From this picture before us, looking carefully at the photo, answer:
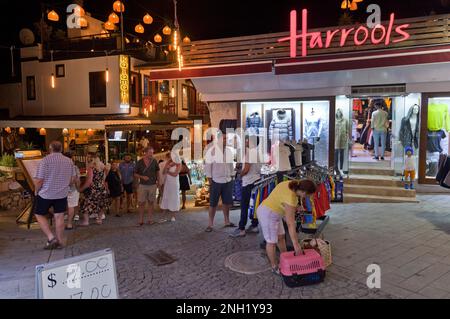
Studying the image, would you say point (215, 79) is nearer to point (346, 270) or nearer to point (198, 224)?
point (198, 224)

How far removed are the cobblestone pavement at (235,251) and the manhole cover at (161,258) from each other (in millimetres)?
104

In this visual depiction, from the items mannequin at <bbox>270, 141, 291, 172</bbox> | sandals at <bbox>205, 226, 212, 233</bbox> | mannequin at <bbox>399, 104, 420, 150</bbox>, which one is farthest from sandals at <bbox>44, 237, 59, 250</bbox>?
mannequin at <bbox>399, 104, 420, 150</bbox>

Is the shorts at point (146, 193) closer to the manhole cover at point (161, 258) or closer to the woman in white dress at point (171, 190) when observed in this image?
the woman in white dress at point (171, 190)

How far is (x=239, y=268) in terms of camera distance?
591 cm

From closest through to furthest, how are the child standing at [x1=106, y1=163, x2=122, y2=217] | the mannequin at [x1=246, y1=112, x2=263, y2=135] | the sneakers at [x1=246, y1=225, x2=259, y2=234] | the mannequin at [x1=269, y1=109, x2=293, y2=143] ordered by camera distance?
the sneakers at [x1=246, y1=225, x2=259, y2=234] < the child standing at [x1=106, y1=163, x2=122, y2=217] < the mannequin at [x1=269, y1=109, x2=293, y2=143] < the mannequin at [x1=246, y1=112, x2=263, y2=135]

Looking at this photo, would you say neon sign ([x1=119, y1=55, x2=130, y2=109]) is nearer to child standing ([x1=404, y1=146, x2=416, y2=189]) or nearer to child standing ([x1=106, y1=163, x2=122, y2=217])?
child standing ([x1=106, y1=163, x2=122, y2=217])

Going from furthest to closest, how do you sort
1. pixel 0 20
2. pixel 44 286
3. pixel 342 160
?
pixel 0 20 < pixel 342 160 < pixel 44 286

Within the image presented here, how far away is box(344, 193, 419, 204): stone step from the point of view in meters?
10.1

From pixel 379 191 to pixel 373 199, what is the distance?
403 millimetres

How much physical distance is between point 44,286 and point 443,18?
11112mm

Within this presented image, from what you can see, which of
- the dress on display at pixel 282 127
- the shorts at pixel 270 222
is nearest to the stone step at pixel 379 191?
the dress on display at pixel 282 127

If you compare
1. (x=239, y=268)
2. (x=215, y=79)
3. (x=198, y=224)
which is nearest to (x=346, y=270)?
(x=239, y=268)

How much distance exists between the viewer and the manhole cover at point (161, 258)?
20.3 ft

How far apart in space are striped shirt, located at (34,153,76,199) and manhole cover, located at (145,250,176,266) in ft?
6.70
